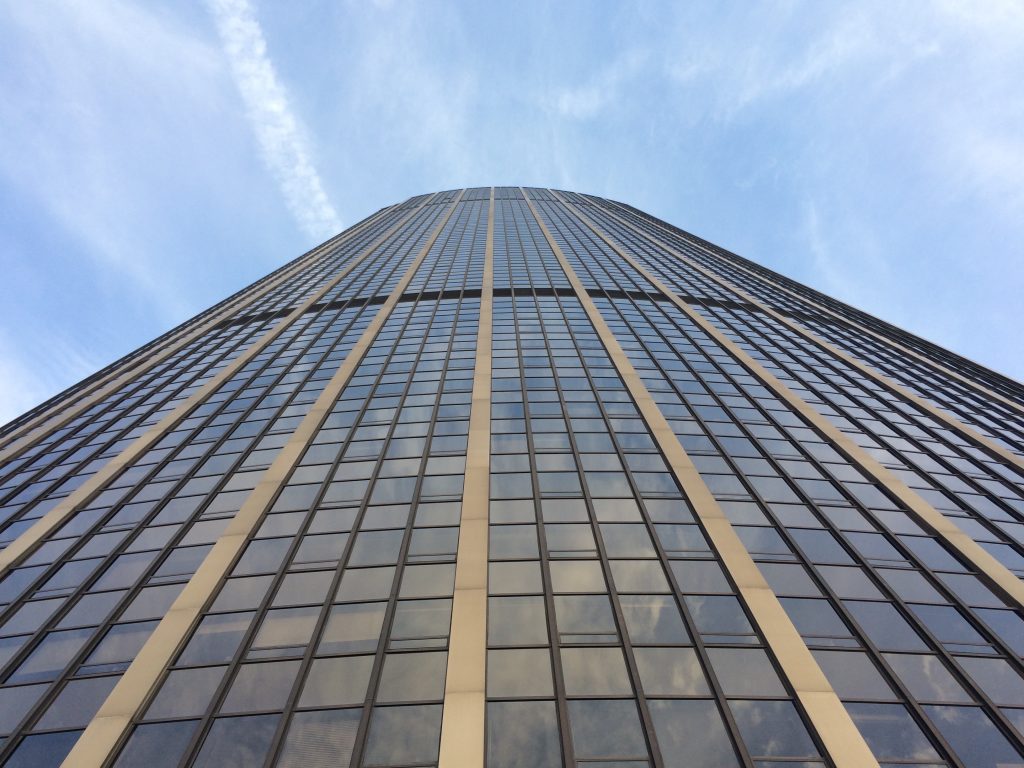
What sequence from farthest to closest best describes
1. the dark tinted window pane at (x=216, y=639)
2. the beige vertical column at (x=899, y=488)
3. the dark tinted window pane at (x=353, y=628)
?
1. the beige vertical column at (x=899, y=488)
2. the dark tinted window pane at (x=353, y=628)
3. the dark tinted window pane at (x=216, y=639)

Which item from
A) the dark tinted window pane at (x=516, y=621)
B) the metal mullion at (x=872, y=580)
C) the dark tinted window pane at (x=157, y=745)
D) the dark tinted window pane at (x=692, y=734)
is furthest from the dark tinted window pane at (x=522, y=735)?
the metal mullion at (x=872, y=580)

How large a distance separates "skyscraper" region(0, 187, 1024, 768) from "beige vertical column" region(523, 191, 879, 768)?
A: 0.08 metres

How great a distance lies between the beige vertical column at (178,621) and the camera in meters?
12.0

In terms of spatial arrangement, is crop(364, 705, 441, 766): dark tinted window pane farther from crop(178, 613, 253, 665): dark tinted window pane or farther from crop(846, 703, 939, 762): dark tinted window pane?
crop(846, 703, 939, 762): dark tinted window pane

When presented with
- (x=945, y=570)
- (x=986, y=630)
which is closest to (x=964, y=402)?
(x=945, y=570)

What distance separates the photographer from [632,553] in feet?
56.0

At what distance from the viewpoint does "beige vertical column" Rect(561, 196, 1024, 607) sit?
1711 cm

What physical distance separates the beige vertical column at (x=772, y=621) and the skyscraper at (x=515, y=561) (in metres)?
0.08

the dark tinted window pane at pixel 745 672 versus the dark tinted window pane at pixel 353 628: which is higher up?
the dark tinted window pane at pixel 353 628

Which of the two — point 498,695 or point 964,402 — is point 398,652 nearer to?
point 498,695

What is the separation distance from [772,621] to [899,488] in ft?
34.0

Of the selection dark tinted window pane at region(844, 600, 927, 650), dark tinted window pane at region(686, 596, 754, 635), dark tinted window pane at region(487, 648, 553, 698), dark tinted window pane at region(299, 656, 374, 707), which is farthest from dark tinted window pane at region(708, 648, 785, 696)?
dark tinted window pane at region(299, 656, 374, 707)

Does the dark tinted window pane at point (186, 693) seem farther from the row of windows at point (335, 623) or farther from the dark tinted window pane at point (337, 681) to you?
the dark tinted window pane at point (337, 681)

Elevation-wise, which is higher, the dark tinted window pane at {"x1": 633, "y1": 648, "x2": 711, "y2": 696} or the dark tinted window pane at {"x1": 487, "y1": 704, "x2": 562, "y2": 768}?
the dark tinted window pane at {"x1": 633, "y1": 648, "x2": 711, "y2": 696}
